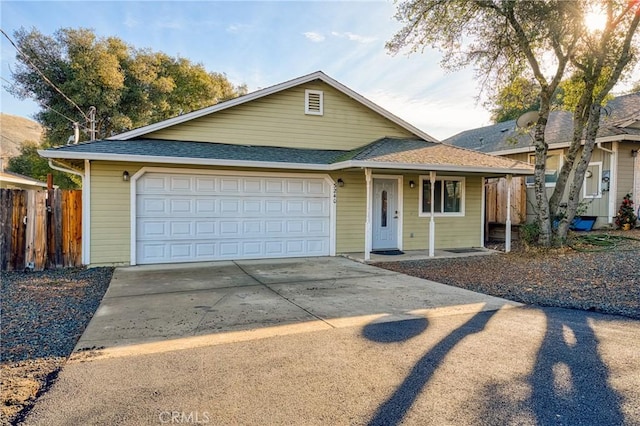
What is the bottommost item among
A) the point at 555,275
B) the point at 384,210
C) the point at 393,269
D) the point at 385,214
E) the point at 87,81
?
the point at 393,269

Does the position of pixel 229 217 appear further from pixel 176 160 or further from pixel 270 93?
pixel 270 93

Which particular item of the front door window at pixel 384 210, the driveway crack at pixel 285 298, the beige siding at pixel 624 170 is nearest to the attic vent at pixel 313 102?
the front door window at pixel 384 210

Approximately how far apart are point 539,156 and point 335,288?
23.8ft

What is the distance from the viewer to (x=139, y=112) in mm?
21281

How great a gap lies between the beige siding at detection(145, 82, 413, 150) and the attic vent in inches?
4.5

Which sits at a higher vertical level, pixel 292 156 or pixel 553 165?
pixel 553 165

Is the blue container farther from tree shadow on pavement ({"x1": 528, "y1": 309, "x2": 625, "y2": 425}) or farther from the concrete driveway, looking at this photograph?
tree shadow on pavement ({"x1": 528, "y1": 309, "x2": 625, "y2": 425})

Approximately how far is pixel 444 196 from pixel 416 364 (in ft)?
29.5

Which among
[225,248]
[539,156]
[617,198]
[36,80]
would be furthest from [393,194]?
[36,80]

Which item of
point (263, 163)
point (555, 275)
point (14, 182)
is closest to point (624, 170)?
point (555, 275)

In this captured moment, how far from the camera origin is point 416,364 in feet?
11.3


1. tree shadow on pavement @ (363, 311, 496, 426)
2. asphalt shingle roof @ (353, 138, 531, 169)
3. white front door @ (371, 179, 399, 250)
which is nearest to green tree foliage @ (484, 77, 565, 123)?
asphalt shingle roof @ (353, 138, 531, 169)

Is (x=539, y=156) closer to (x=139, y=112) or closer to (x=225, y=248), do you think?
(x=225, y=248)

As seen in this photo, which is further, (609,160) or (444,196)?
(609,160)
